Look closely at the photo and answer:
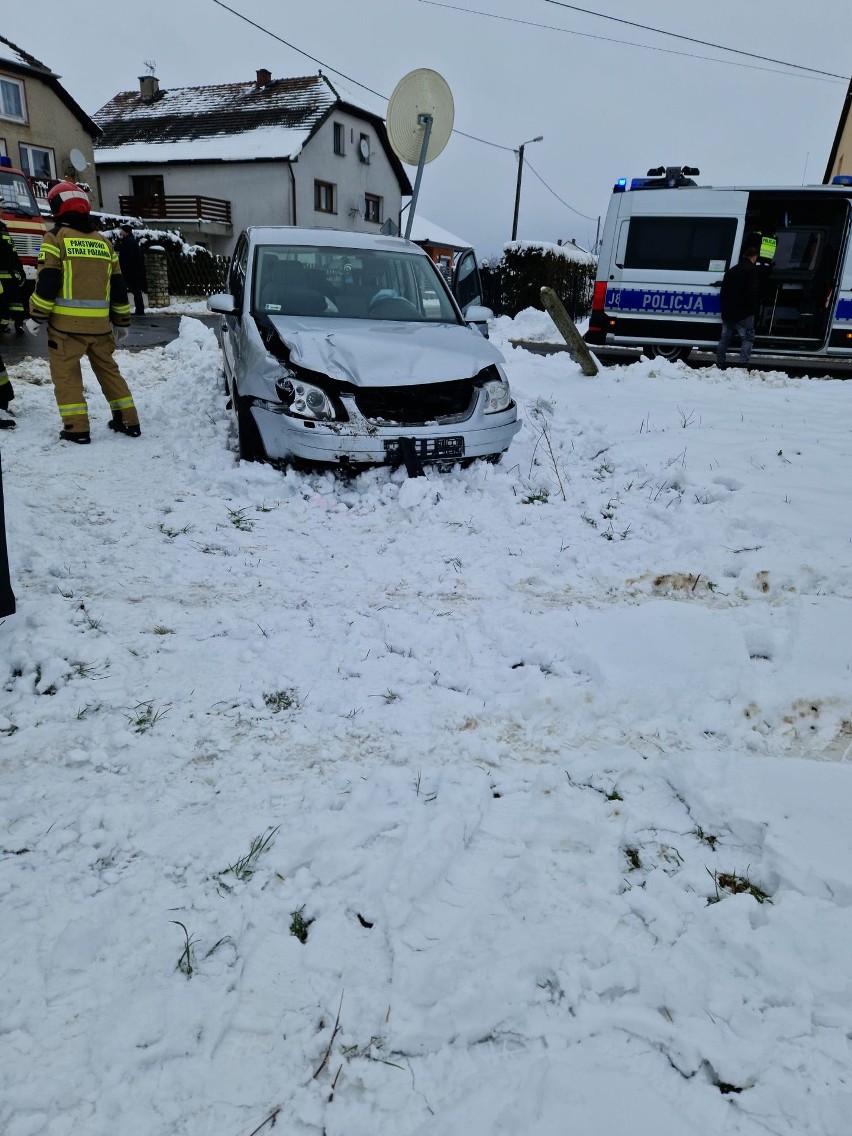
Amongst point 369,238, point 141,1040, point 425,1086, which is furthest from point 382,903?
point 369,238

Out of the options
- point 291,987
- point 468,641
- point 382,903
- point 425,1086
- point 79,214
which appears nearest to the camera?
point 425,1086

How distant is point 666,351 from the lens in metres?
11.1

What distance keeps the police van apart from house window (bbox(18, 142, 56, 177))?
2826cm

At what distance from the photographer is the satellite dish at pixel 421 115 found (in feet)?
25.0

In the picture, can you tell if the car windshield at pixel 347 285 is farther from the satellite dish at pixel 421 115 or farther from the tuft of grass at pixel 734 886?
the tuft of grass at pixel 734 886

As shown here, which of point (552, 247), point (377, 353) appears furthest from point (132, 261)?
point (377, 353)

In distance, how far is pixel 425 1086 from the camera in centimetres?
148

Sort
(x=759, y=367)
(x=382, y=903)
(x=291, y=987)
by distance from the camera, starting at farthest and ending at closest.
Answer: (x=759, y=367) < (x=382, y=903) < (x=291, y=987)

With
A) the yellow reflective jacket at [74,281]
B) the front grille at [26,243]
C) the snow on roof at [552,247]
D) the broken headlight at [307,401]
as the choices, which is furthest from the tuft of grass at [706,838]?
the snow on roof at [552,247]

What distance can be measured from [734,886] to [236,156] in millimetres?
38158

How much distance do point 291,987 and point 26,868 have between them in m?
0.86

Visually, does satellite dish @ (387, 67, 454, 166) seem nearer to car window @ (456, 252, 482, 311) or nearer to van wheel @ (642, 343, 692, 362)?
car window @ (456, 252, 482, 311)

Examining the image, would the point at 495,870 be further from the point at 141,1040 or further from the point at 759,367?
the point at 759,367

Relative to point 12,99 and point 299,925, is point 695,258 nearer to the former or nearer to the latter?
point 299,925
